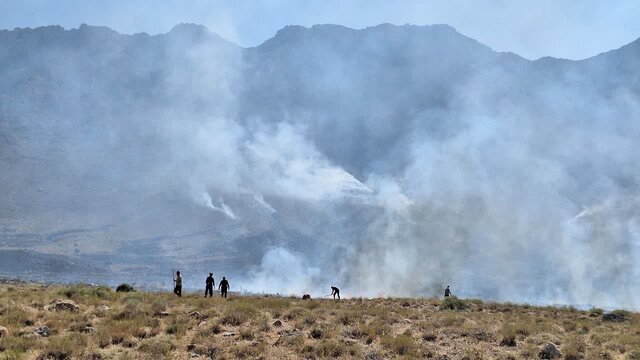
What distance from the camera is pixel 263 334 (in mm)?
20141

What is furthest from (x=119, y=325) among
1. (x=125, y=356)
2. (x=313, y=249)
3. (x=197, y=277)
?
(x=313, y=249)

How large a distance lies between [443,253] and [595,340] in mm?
159230

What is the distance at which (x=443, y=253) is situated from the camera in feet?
584

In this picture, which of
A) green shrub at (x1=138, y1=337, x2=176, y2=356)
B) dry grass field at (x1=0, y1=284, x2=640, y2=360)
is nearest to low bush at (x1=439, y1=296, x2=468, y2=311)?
dry grass field at (x1=0, y1=284, x2=640, y2=360)

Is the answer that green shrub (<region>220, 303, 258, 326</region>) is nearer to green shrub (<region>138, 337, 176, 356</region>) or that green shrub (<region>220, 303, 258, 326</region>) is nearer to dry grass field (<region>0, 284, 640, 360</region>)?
dry grass field (<region>0, 284, 640, 360</region>)

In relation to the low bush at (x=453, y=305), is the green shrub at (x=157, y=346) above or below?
below

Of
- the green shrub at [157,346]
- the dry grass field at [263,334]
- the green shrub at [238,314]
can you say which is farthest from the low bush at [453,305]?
the green shrub at [157,346]

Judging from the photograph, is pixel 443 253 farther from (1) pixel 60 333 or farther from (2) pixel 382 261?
(1) pixel 60 333

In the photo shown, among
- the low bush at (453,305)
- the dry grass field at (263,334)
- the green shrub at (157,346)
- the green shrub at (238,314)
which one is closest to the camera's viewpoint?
the green shrub at (157,346)

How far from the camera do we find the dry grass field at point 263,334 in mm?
17136

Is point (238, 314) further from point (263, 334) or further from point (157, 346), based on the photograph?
point (157, 346)

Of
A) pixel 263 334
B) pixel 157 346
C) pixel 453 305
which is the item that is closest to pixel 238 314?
pixel 263 334

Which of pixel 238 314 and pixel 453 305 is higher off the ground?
pixel 453 305

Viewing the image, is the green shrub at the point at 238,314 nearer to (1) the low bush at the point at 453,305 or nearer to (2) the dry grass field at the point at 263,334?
(2) the dry grass field at the point at 263,334
